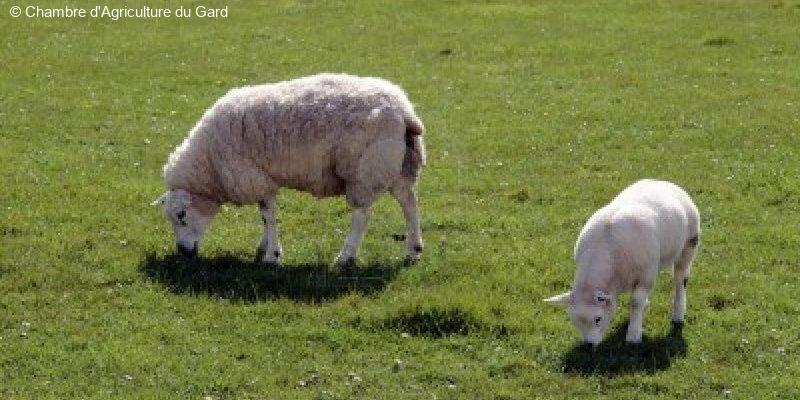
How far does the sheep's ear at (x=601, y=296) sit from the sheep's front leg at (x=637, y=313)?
1.43 feet

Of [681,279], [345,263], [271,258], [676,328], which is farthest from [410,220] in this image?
[676,328]

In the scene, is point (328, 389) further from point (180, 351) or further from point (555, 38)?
point (555, 38)

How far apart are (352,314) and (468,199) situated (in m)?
5.09

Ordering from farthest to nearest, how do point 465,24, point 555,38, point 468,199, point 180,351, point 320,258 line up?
point 465,24
point 555,38
point 468,199
point 320,258
point 180,351

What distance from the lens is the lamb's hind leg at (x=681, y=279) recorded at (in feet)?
38.7

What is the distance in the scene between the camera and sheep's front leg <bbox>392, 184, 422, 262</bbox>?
14.1 metres

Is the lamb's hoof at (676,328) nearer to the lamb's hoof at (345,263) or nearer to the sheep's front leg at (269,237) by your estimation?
the lamb's hoof at (345,263)

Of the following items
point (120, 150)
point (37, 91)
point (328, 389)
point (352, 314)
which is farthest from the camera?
point (37, 91)

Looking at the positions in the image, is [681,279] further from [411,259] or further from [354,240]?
[354,240]

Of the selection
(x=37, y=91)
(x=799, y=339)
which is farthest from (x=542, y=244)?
(x=37, y=91)

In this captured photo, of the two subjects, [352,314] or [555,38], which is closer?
[352,314]


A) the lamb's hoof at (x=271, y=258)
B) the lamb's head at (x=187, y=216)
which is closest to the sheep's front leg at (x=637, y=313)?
the lamb's hoof at (x=271, y=258)

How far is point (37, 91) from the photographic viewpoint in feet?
77.3

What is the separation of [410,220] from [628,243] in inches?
145
